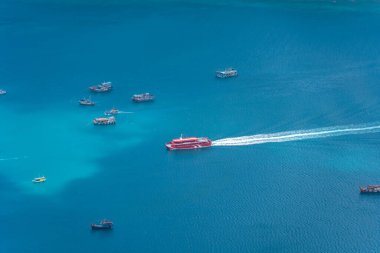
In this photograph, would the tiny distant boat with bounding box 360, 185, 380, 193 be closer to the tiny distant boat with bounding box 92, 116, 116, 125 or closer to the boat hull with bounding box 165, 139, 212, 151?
the boat hull with bounding box 165, 139, 212, 151

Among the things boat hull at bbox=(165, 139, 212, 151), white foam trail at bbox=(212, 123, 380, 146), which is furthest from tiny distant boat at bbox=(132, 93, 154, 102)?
white foam trail at bbox=(212, 123, 380, 146)

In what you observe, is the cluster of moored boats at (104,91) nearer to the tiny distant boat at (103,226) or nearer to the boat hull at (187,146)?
the boat hull at (187,146)

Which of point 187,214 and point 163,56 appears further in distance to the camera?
point 163,56

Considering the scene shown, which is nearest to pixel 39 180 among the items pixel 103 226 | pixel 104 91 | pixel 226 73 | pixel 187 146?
pixel 103 226

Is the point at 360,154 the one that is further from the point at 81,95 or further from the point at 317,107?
the point at 81,95

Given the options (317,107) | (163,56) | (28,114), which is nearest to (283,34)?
(163,56)
